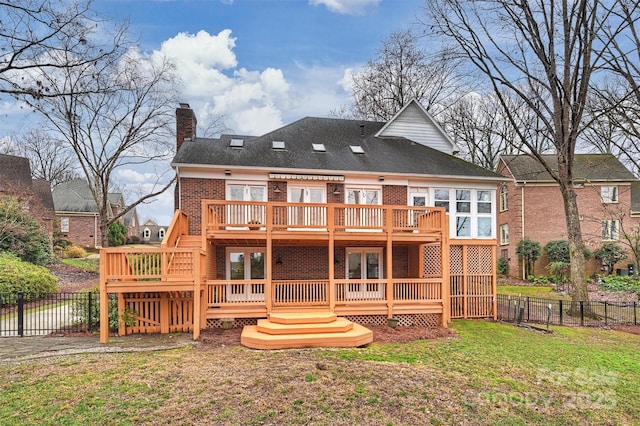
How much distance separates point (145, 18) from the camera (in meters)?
14.9

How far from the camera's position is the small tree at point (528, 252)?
2709 centimetres

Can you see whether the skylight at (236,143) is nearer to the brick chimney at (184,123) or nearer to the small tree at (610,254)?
the brick chimney at (184,123)

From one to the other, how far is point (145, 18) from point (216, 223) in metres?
9.20

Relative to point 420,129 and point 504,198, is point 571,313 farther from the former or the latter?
point 504,198

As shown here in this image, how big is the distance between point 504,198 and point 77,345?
30090 millimetres

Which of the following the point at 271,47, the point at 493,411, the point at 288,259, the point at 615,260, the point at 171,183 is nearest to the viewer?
the point at 493,411

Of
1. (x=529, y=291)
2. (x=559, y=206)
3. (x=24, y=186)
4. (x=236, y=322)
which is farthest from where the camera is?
(x=24, y=186)

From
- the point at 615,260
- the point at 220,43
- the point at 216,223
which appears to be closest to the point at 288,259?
the point at 216,223

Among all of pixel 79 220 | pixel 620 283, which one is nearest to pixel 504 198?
pixel 620 283

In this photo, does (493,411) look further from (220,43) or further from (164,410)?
(220,43)

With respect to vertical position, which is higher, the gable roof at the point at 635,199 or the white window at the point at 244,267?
the gable roof at the point at 635,199

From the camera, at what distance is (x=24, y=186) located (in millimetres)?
29906

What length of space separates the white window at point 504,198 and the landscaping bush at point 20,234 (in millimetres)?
32291

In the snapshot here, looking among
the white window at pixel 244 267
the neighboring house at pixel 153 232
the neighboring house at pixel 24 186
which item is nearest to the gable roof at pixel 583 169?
the white window at pixel 244 267
